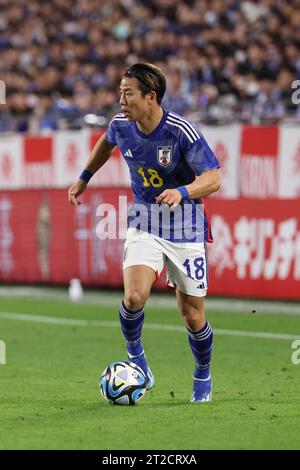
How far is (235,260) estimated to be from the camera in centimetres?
1825

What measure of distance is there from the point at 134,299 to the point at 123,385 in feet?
2.08

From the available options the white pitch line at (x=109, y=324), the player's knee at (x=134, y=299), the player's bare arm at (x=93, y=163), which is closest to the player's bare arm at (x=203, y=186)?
the player's knee at (x=134, y=299)

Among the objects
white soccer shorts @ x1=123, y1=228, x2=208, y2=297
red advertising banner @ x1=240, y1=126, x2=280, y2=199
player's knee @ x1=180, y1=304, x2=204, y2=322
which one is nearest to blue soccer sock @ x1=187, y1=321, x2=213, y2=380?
player's knee @ x1=180, y1=304, x2=204, y2=322

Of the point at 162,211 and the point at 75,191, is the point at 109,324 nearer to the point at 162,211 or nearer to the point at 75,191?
the point at 75,191

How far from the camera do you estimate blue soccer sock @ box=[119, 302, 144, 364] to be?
8.82 m

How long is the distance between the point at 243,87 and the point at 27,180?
183 inches

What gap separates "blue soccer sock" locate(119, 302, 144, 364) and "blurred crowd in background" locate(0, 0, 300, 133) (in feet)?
29.7

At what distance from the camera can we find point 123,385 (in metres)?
8.65

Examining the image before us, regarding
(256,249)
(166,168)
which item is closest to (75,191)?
(166,168)

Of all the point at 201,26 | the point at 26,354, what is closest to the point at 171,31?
the point at 201,26

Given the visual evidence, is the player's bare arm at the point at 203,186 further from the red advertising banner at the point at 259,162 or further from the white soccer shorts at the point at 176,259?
the red advertising banner at the point at 259,162

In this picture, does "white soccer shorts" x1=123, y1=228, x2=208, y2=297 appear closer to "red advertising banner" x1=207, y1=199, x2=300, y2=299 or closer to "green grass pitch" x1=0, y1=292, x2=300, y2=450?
"green grass pitch" x1=0, y1=292, x2=300, y2=450

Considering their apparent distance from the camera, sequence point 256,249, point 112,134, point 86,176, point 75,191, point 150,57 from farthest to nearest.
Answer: point 150,57, point 256,249, point 86,176, point 75,191, point 112,134

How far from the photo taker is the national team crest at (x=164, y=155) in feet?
28.1
